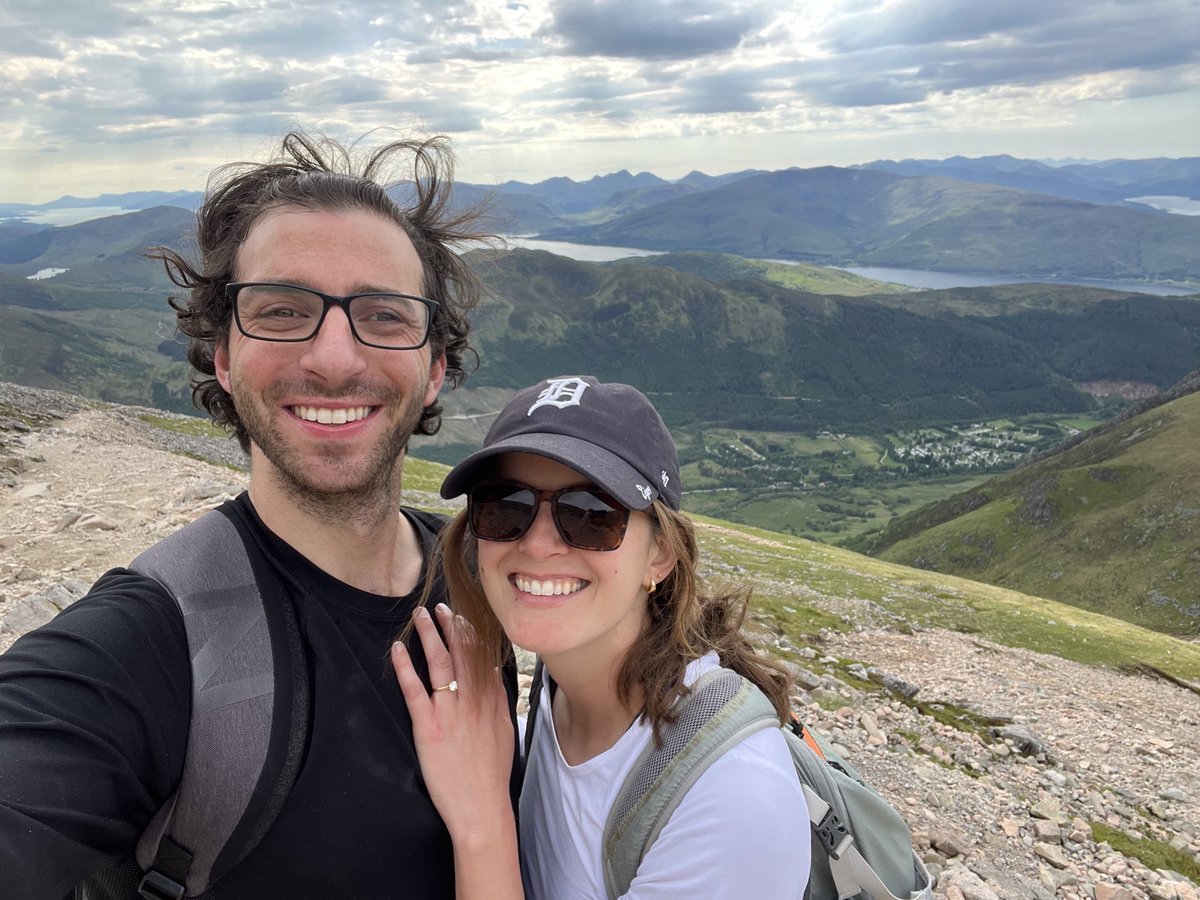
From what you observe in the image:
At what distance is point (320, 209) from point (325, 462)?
1591 mm

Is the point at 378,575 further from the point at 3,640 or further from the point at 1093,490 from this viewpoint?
the point at 1093,490

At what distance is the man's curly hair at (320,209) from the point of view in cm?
471

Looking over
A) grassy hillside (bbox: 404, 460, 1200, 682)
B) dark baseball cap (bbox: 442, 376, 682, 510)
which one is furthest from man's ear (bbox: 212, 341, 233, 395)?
grassy hillside (bbox: 404, 460, 1200, 682)

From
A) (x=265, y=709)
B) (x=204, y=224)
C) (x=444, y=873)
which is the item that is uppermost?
(x=204, y=224)

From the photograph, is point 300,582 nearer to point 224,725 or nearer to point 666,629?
point 224,725

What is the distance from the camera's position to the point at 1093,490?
110m

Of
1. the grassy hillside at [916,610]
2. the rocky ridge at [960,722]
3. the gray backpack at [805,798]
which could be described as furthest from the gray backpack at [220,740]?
the grassy hillside at [916,610]

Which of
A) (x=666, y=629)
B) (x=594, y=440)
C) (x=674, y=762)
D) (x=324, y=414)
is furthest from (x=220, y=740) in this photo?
(x=666, y=629)

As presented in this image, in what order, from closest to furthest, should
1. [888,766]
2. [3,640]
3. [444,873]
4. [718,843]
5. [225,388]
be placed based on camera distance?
[718,843] < [444,873] < [225,388] < [3,640] < [888,766]

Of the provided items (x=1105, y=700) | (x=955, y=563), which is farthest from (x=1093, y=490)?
(x=1105, y=700)

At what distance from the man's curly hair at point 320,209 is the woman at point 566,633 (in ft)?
5.75

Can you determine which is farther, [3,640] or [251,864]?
[3,640]

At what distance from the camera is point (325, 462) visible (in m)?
4.23

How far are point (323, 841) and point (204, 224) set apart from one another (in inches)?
164
